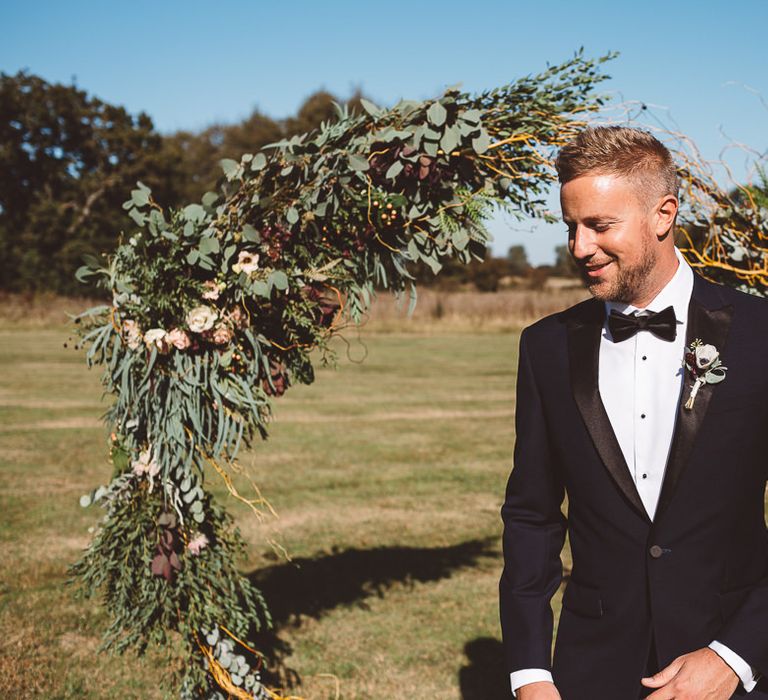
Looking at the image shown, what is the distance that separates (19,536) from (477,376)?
47.1 feet

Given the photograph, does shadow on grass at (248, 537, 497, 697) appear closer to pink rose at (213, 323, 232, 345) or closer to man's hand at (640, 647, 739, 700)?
pink rose at (213, 323, 232, 345)

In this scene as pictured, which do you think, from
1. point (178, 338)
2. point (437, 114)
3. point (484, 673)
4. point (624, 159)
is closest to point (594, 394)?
point (624, 159)

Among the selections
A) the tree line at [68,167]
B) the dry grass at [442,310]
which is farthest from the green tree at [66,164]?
the dry grass at [442,310]

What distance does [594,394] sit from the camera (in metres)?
2.48

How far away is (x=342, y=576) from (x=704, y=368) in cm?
514

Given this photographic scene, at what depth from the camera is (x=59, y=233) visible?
43.4m

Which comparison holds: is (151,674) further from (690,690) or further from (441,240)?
(690,690)

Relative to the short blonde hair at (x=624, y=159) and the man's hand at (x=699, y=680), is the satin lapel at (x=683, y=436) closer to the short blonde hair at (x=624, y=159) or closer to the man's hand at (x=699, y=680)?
the man's hand at (x=699, y=680)

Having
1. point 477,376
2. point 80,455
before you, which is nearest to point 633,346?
point 80,455

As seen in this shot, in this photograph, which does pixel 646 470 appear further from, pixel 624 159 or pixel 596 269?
pixel 624 159

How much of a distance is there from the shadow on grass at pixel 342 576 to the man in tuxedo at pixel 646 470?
3333 mm

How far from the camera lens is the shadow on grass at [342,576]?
6074mm

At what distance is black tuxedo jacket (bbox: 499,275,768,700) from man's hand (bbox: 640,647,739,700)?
0.22 ft

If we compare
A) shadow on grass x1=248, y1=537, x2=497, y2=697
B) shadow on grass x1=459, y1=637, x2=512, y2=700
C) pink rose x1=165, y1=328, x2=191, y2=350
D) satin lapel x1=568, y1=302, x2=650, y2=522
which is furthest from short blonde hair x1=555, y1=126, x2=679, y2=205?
shadow on grass x1=248, y1=537, x2=497, y2=697
